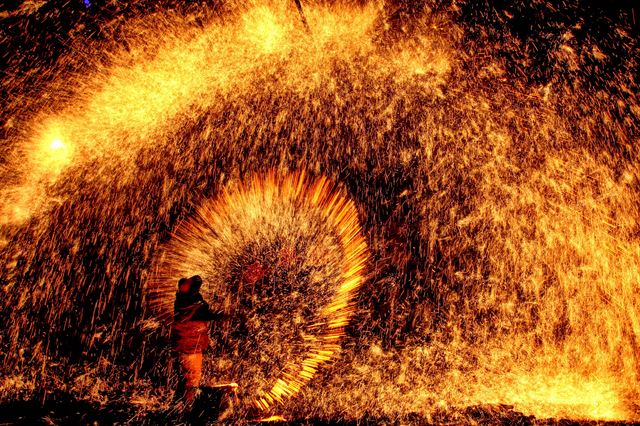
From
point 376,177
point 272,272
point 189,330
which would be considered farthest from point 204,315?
point 376,177

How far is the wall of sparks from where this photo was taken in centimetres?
326

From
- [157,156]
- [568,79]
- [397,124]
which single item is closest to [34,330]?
[157,156]

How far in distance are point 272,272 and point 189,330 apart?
227cm

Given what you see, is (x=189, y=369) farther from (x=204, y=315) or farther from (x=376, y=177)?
(x=376, y=177)

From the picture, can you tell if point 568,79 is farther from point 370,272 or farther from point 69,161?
point 69,161

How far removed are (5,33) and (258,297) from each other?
3974 mm

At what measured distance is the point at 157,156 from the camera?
468 cm

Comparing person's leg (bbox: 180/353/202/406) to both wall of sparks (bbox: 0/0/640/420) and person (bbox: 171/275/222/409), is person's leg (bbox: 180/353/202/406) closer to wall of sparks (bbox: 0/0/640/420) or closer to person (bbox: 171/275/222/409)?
person (bbox: 171/275/222/409)

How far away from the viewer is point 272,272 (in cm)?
471

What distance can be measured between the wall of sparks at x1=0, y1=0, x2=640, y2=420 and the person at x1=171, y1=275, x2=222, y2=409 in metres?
0.79

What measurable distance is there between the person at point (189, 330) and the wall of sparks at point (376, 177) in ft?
2.61

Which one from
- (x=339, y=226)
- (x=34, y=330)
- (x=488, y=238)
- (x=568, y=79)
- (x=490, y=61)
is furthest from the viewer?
(x=339, y=226)

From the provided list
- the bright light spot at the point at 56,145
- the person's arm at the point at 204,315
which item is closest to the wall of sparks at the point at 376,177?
the bright light spot at the point at 56,145

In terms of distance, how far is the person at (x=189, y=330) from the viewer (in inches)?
→ 96.8
